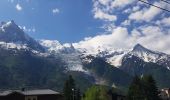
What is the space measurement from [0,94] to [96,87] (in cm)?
3185

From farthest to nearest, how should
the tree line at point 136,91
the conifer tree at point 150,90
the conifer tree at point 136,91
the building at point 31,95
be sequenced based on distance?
the conifer tree at point 136,91 < the conifer tree at point 150,90 < the tree line at point 136,91 < the building at point 31,95

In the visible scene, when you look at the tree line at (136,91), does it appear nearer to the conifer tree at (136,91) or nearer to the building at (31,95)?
the conifer tree at (136,91)

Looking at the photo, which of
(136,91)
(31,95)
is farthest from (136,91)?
(31,95)

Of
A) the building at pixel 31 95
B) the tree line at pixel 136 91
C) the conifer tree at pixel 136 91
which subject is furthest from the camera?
the conifer tree at pixel 136 91

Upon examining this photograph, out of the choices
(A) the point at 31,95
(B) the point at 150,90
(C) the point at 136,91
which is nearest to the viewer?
(A) the point at 31,95

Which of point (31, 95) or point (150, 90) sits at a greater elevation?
point (150, 90)

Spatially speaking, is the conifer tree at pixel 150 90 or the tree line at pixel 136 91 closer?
the tree line at pixel 136 91

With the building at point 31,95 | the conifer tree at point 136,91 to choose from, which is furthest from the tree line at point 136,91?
the building at point 31,95

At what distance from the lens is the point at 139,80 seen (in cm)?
15188

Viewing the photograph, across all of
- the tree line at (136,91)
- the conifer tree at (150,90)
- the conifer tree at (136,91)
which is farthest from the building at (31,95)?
the conifer tree at (150,90)

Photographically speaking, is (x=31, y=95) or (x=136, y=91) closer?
(x=31, y=95)

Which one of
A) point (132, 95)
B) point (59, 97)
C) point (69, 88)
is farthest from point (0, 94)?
point (132, 95)

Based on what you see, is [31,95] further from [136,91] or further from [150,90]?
[150,90]

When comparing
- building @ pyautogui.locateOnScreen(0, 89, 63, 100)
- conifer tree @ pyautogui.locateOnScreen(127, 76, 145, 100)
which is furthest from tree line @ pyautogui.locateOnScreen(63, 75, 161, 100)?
building @ pyautogui.locateOnScreen(0, 89, 63, 100)
